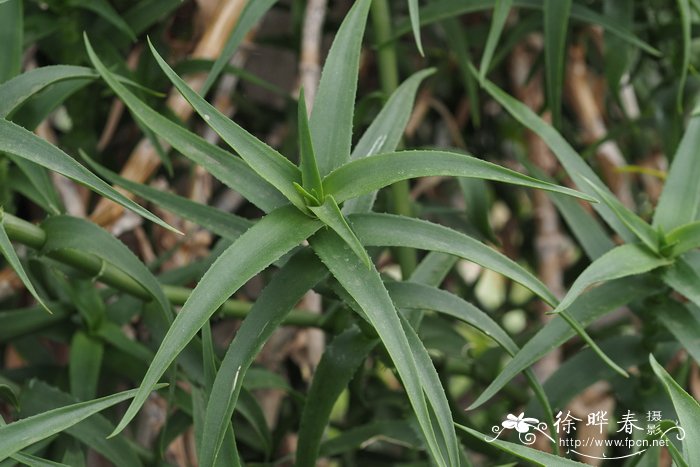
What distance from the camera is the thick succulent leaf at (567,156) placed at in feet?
2.07

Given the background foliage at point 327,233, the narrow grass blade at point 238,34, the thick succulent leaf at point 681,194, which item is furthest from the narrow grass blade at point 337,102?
the thick succulent leaf at point 681,194

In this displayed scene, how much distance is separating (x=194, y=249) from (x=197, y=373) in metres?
0.29

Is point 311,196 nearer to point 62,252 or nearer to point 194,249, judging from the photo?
point 62,252

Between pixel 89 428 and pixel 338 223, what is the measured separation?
10.4 inches

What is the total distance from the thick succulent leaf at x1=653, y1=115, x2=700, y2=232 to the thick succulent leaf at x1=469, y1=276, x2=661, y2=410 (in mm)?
42

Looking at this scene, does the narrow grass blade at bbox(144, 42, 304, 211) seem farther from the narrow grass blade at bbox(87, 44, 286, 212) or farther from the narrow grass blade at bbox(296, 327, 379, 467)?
the narrow grass blade at bbox(296, 327, 379, 467)

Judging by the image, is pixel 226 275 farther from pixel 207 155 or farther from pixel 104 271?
pixel 104 271

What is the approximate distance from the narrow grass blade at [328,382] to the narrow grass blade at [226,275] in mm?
132

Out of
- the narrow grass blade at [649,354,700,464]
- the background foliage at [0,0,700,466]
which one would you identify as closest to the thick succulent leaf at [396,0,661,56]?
the background foliage at [0,0,700,466]

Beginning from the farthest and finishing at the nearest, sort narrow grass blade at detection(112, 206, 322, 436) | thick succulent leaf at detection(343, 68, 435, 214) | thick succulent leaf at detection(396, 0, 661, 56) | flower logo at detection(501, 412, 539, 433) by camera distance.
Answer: thick succulent leaf at detection(396, 0, 661, 56) < flower logo at detection(501, 412, 539, 433) < thick succulent leaf at detection(343, 68, 435, 214) < narrow grass blade at detection(112, 206, 322, 436)

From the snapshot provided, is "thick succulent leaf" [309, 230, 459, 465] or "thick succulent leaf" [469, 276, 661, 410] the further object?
"thick succulent leaf" [469, 276, 661, 410]

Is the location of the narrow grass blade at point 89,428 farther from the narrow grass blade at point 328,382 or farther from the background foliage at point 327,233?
the narrow grass blade at point 328,382

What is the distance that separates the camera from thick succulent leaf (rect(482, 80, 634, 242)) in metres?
0.63

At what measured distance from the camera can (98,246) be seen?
0.59 metres
